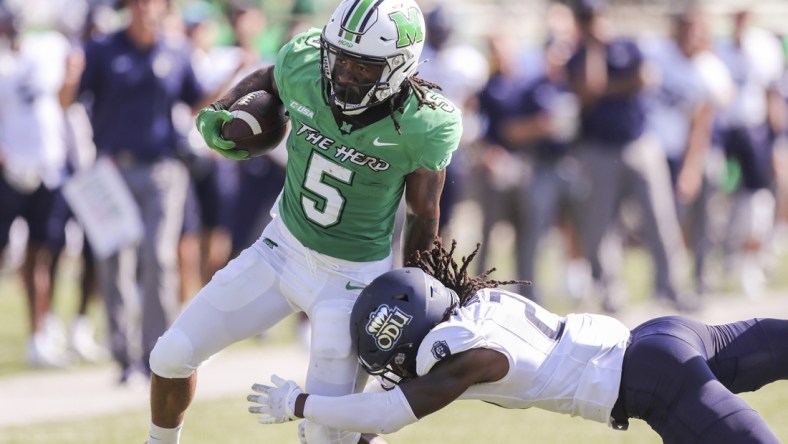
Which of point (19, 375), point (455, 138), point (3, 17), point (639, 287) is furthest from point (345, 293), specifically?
point (639, 287)

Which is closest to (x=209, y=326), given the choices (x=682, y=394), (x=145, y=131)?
(x=682, y=394)

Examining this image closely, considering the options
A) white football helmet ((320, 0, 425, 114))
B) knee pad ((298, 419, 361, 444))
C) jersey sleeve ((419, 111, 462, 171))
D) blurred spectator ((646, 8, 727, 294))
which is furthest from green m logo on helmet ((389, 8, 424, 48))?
blurred spectator ((646, 8, 727, 294))

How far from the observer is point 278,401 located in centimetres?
473

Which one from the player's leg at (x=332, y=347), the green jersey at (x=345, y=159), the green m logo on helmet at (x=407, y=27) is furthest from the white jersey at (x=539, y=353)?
the green m logo on helmet at (x=407, y=27)

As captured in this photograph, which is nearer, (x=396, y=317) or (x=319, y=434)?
(x=396, y=317)

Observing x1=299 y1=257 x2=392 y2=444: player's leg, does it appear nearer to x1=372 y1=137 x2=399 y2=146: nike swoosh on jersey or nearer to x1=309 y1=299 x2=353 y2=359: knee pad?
x1=309 y1=299 x2=353 y2=359: knee pad

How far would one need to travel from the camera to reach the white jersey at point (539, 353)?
4641mm

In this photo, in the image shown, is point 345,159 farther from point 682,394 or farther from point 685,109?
point 685,109

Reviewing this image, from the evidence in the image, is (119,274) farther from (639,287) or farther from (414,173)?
(639,287)

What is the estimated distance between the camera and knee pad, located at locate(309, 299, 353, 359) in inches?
195

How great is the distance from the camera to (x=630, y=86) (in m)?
9.95

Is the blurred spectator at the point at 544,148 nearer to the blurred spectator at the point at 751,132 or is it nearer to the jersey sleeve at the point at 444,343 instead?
the blurred spectator at the point at 751,132

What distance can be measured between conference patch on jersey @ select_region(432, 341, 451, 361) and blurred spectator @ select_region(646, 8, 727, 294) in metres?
6.57

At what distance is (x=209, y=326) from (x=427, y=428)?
6.54ft
